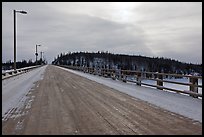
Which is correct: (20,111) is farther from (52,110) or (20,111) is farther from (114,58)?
(114,58)

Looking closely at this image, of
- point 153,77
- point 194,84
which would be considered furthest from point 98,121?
point 153,77

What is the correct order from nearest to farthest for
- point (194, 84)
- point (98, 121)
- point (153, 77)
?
point (98, 121) < point (194, 84) < point (153, 77)

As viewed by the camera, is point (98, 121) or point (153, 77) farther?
point (153, 77)

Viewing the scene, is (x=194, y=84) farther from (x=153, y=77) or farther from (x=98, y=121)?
(x=98, y=121)

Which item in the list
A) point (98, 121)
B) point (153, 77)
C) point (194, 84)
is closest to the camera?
point (98, 121)

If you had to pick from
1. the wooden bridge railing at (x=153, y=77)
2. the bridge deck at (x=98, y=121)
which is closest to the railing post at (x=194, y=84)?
the wooden bridge railing at (x=153, y=77)

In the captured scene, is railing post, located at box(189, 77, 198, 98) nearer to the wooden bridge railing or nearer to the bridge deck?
the wooden bridge railing

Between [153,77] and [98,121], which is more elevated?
[153,77]

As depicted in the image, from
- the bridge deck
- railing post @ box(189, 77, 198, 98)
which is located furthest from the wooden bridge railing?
the bridge deck

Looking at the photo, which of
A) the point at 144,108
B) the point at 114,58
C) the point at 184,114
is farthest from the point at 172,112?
the point at 114,58

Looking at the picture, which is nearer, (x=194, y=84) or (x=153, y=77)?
(x=194, y=84)

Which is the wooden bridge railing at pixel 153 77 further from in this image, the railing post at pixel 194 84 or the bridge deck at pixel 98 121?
the bridge deck at pixel 98 121

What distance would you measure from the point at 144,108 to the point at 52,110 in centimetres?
325

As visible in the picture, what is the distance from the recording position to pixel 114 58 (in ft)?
570
